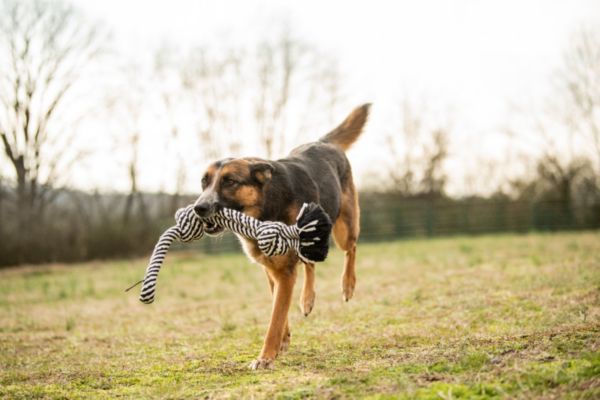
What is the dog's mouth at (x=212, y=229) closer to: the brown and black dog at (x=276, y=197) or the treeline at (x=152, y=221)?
the brown and black dog at (x=276, y=197)

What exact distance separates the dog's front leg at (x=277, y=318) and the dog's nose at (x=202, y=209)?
781mm

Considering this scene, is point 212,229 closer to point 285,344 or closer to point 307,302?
point 285,344

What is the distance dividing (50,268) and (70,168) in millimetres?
6410

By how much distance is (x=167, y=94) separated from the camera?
3069cm

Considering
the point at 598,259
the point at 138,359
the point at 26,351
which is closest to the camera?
the point at 138,359

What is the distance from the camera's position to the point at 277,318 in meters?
4.36

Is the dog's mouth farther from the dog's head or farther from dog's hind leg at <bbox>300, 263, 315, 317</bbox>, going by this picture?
dog's hind leg at <bbox>300, 263, 315, 317</bbox>

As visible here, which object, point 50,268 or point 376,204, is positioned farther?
point 376,204

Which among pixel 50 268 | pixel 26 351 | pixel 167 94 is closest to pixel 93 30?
pixel 167 94

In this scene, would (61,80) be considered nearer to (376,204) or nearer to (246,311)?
(376,204)

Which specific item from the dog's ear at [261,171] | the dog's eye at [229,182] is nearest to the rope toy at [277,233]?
the dog's eye at [229,182]

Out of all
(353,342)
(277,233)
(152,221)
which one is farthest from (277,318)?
(152,221)

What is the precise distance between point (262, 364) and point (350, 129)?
3.95 m

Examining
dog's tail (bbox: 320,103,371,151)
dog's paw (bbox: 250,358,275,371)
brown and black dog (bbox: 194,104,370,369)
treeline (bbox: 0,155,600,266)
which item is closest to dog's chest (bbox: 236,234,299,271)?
brown and black dog (bbox: 194,104,370,369)
